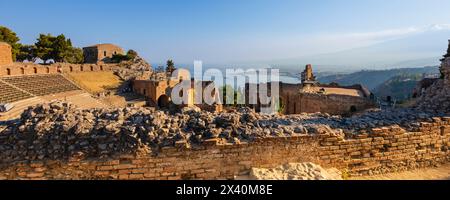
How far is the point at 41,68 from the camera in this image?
25.0 meters

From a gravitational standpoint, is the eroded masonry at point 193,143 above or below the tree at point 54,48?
below

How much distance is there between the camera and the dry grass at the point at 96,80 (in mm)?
24856

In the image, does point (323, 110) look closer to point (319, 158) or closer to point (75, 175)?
point (319, 158)

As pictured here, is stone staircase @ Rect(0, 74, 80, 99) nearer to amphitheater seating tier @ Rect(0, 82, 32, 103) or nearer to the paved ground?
amphitheater seating tier @ Rect(0, 82, 32, 103)

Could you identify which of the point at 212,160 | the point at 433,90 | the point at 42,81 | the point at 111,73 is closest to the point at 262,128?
the point at 212,160

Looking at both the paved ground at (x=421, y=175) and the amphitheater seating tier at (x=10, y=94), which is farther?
the amphitheater seating tier at (x=10, y=94)

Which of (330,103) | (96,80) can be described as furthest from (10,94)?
(330,103)

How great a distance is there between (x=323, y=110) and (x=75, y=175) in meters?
14.9

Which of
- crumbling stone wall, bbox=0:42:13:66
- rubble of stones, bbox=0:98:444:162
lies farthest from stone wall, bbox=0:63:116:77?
rubble of stones, bbox=0:98:444:162

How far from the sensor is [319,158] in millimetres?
6078

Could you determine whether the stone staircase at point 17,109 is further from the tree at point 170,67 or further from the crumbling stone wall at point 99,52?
the crumbling stone wall at point 99,52

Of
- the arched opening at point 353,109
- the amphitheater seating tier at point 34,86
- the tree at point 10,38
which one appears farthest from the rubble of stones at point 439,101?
the tree at point 10,38

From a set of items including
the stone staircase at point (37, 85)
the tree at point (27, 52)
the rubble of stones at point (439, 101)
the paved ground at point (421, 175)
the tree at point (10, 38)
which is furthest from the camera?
the tree at point (27, 52)

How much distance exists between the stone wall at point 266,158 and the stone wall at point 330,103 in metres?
9.84
